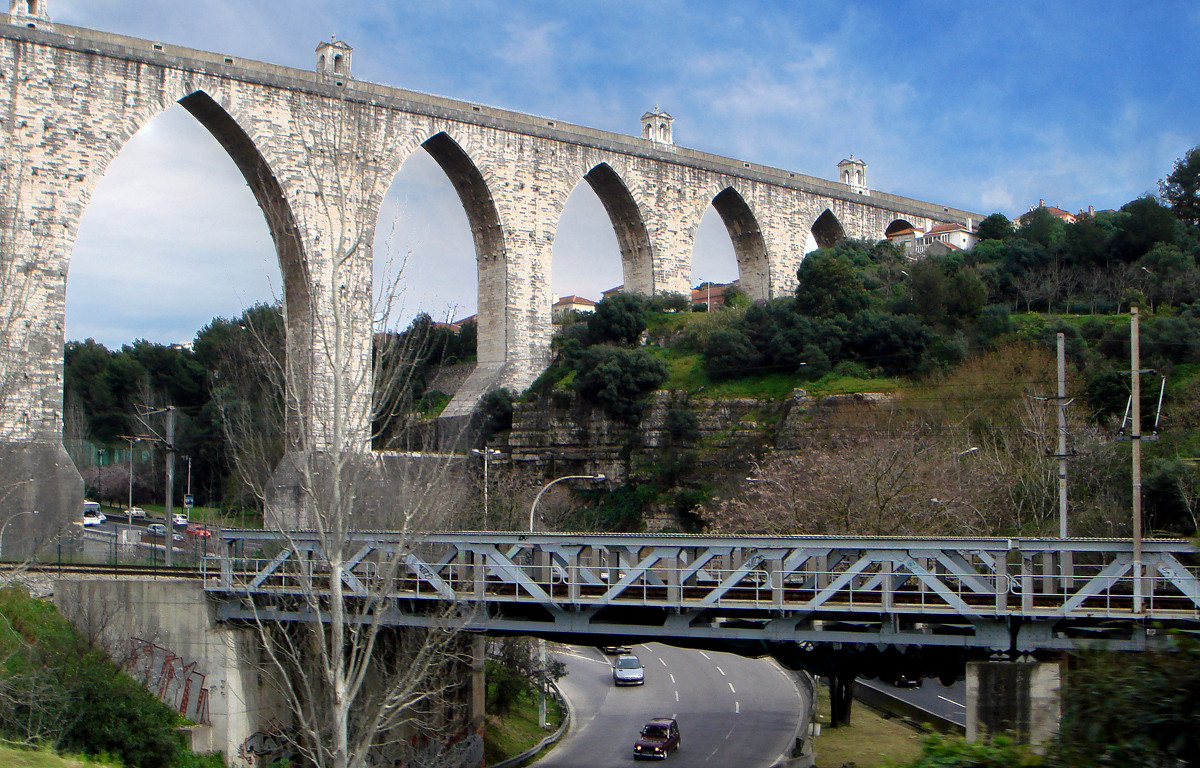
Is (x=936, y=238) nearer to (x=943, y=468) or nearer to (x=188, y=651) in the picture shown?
(x=943, y=468)

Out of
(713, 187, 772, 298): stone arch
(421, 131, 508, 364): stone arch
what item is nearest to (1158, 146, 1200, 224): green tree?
(713, 187, 772, 298): stone arch

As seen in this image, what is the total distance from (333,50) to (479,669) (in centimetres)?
1894

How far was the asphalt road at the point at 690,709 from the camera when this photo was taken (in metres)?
22.0

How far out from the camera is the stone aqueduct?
2419cm

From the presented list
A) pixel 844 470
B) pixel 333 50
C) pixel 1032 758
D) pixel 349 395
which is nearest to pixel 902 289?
pixel 844 470

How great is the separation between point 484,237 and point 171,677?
21022mm

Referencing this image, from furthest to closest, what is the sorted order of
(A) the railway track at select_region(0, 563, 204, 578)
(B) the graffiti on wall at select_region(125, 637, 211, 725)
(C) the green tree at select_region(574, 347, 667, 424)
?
1. (C) the green tree at select_region(574, 347, 667, 424)
2. (A) the railway track at select_region(0, 563, 204, 578)
3. (B) the graffiti on wall at select_region(125, 637, 211, 725)

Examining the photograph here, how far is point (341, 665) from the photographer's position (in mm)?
11070

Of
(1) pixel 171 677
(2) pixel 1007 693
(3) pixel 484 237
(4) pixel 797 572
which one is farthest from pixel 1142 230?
(1) pixel 171 677

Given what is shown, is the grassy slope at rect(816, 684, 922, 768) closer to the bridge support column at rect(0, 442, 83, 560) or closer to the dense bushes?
the dense bushes

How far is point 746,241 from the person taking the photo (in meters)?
43.1

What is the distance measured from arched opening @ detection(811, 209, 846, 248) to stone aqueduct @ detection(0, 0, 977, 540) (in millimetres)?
119

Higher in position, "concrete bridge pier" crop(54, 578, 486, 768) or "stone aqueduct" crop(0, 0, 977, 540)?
"stone aqueduct" crop(0, 0, 977, 540)

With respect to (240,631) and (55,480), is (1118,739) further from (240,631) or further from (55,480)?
(55,480)
